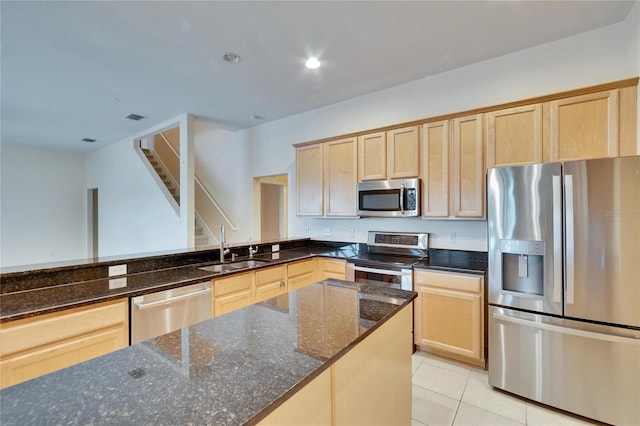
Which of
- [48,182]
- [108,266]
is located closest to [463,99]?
[108,266]

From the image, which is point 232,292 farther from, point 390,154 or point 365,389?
point 390,154

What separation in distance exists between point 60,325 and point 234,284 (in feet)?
4.00

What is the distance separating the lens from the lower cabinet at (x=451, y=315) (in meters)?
2.56

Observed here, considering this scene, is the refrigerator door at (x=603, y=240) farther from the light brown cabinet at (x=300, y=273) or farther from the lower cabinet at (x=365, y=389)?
the light brown cabinet at (x=300, y=273)

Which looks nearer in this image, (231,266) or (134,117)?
(231,266)

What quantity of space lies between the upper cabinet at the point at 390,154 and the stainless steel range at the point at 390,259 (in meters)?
0.75

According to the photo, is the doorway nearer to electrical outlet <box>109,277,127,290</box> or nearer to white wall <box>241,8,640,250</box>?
white wall <box>241,8,640,250</box>

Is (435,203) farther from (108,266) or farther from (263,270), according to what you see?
(108,266)

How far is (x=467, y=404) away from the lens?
220cm

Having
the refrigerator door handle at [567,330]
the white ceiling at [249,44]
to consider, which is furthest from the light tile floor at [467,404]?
the white ceiling at [249,44]

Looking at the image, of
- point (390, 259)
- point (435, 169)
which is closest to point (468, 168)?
point (435, 169)

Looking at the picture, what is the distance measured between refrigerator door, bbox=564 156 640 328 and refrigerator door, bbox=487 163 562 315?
2.8 inches

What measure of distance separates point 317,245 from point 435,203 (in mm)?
1901

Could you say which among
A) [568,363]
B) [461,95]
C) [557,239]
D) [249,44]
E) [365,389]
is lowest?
[568,363]
